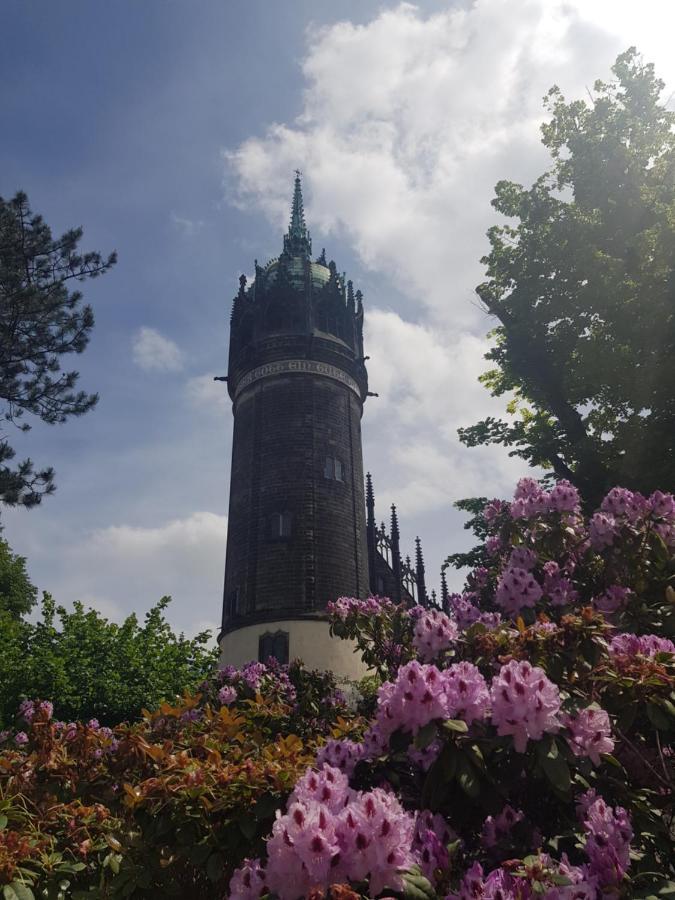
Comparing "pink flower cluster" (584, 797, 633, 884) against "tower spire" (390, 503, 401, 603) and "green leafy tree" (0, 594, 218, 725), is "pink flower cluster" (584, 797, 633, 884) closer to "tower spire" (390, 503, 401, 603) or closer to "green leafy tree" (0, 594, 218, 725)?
"green leafy tree" (0, 594, 218, 725)

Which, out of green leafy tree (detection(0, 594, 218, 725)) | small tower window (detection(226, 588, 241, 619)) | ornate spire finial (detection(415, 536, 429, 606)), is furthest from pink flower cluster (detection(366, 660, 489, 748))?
ornate spire finial (detection(415, 536, 429, 606))

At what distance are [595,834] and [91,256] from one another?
1975 centimetres

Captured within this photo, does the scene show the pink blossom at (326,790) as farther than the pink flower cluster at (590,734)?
No

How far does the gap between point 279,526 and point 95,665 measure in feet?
30.7

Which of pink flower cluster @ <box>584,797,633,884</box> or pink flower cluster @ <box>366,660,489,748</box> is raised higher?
pink flower cluster @ <box>366,660,489,748</box>

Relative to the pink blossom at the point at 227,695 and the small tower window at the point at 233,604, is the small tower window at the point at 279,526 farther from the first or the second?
the pink blossom at the point at 227,695

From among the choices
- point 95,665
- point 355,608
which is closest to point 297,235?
point 95,665

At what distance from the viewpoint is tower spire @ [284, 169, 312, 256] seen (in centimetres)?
3825

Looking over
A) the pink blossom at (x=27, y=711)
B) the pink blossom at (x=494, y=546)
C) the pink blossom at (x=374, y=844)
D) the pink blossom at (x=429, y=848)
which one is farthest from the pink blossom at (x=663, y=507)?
the pink blossom at (x=27, y=711)

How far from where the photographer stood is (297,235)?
39469 mm

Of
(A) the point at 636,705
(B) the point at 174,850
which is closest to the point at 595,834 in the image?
(A) the point at 636,705

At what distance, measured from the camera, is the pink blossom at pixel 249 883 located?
284 cm

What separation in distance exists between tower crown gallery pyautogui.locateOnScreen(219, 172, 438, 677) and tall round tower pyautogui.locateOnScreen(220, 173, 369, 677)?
50mm

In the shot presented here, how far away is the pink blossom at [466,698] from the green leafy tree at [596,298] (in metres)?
9.53
